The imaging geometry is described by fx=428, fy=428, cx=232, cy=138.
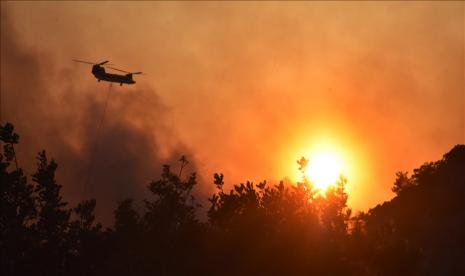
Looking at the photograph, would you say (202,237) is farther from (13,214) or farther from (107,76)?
(107,76)

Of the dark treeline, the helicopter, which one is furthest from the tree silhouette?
the helicopter

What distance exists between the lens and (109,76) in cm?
7706

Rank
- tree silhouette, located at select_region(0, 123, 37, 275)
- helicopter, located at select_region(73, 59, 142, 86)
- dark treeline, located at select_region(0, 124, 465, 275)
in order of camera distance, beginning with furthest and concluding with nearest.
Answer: helicopter, located at select_region(73, 59, 142, 86), tree silhouette, located at select_region(0, 123, 37, 275), dark treeline, located at select_region(0, 124, 465, 275)

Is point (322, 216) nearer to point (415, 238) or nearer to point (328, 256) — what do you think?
point (328, 256)

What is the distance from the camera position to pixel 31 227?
4188 centimetres

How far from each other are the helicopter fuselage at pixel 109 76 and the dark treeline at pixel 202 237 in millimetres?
23871

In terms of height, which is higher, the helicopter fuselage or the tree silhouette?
the helicopter fuselage

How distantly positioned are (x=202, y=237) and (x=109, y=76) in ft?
173

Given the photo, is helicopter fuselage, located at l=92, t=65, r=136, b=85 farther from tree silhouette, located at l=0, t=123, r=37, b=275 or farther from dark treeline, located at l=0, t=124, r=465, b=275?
tree silhouette, located at l=0, t=123, r=37, b=275

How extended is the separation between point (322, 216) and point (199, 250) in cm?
941

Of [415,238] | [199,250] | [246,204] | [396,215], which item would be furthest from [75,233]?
[396,215]

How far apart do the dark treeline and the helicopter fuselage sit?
78.3ft

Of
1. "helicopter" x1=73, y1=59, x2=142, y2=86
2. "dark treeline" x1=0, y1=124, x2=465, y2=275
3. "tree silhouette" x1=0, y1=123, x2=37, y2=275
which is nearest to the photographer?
"dark treeline" x1=0, y1=124, x2=465, y2=275

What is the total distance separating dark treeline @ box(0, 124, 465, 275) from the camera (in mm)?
27078
